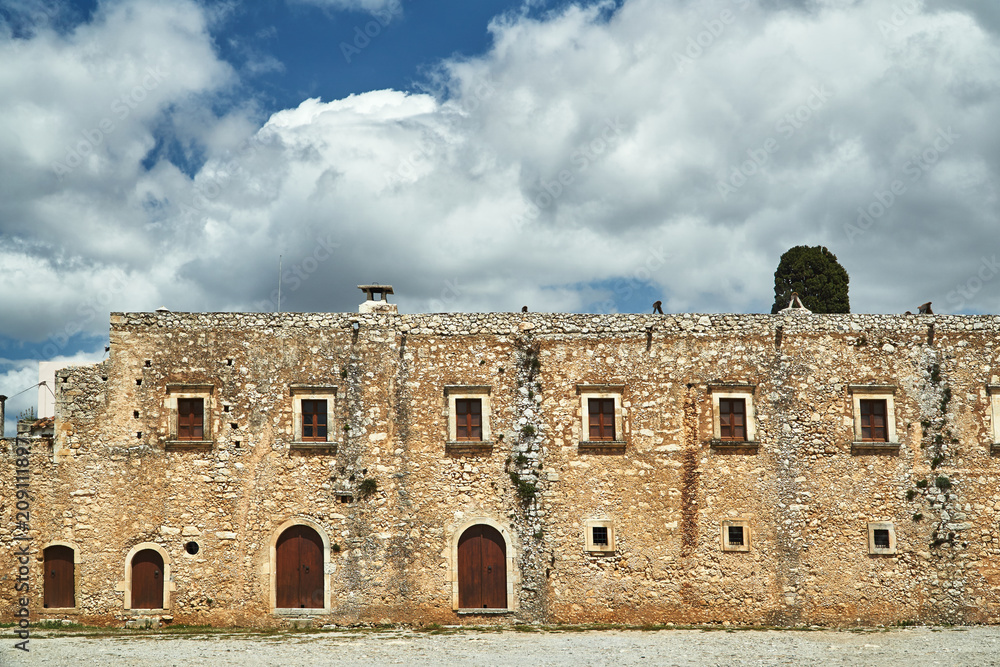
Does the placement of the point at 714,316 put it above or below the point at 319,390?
above

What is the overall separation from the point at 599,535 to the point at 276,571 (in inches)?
310

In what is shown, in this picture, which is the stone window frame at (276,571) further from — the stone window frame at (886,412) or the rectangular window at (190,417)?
the stone window frame at (886,412)

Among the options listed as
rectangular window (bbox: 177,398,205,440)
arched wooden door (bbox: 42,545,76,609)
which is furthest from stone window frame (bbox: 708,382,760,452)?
arched wooden door (bbox: 42,545,76,609)

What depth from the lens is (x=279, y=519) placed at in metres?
21.1

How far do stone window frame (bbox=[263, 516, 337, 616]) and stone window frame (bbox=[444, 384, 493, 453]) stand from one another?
372cm

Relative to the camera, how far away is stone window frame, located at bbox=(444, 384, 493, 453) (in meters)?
21.4

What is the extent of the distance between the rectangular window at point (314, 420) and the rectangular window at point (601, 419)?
21.6 ft

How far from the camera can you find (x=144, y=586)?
68.5ft

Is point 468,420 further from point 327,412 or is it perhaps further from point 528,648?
point 528,648

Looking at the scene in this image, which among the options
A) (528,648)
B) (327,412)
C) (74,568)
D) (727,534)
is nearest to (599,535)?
(727,534)

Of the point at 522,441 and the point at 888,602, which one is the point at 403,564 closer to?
the point at 522,441

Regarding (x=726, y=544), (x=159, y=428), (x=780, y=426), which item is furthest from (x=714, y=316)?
(x=159, y=428)

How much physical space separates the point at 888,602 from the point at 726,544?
419 cm

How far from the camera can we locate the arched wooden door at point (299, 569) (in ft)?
68.9
